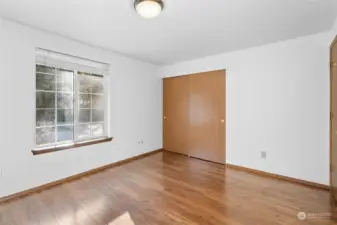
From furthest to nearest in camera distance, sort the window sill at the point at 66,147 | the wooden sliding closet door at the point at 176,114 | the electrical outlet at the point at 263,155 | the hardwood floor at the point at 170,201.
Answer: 1. the wooden sliding closet door at the point at 176,114
2. the electrical outlet at the point at 263,155
3. the window sill at the point at 66,147
4. the hardwood floor at the point at 170,201

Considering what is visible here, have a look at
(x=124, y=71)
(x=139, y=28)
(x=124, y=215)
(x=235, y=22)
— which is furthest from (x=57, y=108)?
(x=235, y=22)

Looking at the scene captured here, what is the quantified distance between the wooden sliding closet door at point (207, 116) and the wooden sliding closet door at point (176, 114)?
147mm

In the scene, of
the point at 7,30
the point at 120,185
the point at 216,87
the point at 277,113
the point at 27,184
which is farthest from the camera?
the point at 216,87

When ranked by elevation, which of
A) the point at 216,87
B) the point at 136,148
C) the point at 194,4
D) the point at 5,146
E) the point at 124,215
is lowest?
the point at 124,215

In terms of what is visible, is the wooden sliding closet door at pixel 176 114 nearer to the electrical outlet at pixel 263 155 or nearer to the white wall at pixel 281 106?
the white wall at pixel 281 106

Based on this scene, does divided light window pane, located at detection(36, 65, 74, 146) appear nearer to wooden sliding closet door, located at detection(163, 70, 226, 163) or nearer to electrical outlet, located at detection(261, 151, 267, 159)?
Answer: wooden sliding closet door, located at detection(163, 70, 226, 163)

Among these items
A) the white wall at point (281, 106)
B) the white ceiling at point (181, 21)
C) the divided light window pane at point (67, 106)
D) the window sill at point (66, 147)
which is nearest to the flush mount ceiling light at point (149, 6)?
the white ceiling at point (181, 21)

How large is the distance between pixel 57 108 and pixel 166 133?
8.67ft

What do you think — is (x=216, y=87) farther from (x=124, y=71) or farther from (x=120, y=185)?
(x=120, y=185)

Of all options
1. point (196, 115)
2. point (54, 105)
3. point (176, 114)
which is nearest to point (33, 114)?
point (54, 105)

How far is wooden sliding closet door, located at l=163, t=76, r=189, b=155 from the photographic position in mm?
4336

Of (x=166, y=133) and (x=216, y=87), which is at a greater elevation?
(x=216, y=87)

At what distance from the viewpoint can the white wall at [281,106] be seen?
103 inches

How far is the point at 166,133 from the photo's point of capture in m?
4.77
